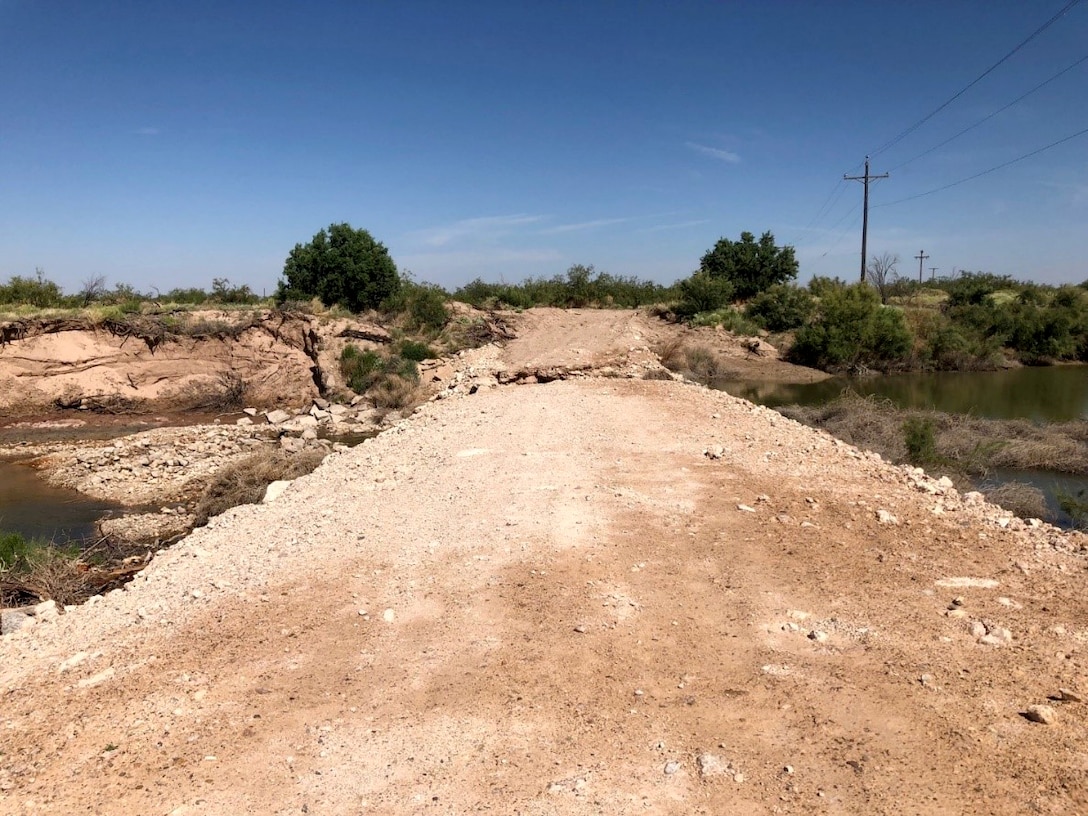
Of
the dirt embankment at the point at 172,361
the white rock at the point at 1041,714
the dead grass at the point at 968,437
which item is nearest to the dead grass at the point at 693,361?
the dead grass at the point at 968,437

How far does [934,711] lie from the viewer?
378 cm

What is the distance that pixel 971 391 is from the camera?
24.5 m

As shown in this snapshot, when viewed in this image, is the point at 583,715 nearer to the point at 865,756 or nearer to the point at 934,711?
the point at 865,756

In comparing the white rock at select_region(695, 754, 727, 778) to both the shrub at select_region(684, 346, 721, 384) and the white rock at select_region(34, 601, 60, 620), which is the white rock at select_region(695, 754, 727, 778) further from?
the shrub at select_region(684, 346, 721, 384)

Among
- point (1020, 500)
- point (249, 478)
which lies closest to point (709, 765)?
point (1020, 500)

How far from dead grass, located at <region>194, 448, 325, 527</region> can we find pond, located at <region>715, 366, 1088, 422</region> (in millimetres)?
14023

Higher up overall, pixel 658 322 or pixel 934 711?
pixel 658 322

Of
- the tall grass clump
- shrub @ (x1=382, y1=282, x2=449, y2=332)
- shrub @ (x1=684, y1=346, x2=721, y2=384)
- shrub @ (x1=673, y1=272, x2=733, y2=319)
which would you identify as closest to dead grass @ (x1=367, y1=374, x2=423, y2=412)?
the tall grass clump

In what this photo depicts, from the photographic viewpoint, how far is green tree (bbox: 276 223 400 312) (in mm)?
27422

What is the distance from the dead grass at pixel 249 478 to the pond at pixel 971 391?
1402 centimetres

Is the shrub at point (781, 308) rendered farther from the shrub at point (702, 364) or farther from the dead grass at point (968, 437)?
the dead grass at point (968, 437)

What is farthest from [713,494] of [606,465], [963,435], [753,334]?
[753,334]

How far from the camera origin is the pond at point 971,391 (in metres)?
20.8

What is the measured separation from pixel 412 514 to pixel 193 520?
6147 millimetres
